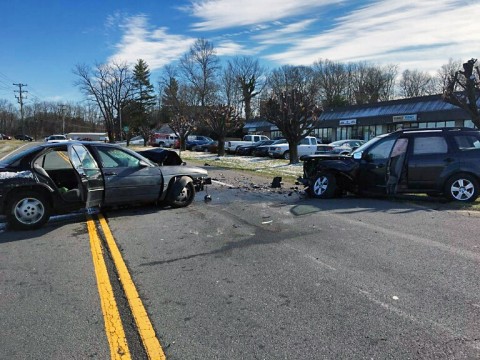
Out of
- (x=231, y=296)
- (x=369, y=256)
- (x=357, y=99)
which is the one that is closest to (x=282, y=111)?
(x=369, y=256)

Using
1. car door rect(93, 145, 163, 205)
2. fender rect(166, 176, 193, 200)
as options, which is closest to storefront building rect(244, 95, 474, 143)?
fender rect(166, 176, 193, 200)

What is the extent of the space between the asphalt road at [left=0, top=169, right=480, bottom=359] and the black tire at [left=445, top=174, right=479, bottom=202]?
5.97 ft

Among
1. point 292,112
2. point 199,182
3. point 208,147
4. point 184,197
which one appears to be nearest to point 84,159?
point 184,197

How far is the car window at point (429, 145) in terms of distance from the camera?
396 inches

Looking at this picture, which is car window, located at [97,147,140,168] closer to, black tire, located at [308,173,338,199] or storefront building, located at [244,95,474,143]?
black tire, located at [308,173,338,199]

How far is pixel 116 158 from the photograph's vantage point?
8609 mm

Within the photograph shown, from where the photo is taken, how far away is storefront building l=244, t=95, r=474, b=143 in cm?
3897

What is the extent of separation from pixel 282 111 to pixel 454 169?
14.5 metres

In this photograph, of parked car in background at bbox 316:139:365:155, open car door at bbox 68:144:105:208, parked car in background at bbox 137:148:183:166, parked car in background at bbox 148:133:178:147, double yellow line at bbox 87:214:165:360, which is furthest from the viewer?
parked car in background at bbox 148:133:178:147

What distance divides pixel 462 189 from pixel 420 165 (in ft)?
3.53

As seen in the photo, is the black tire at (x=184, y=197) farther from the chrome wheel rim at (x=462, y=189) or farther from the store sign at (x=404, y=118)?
the store sign at (x=404, y=118)

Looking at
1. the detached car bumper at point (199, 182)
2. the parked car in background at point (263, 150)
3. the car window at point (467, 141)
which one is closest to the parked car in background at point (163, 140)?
the parked car in background at point (263, 150)

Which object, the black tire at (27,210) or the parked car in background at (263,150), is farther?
the parked car in background at (263,150)

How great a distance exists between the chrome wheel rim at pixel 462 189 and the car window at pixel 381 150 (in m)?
1.63
